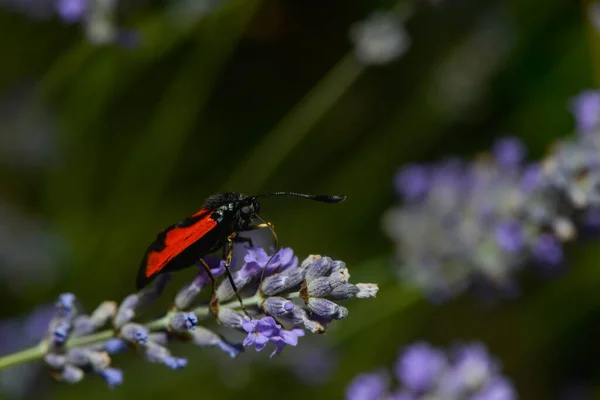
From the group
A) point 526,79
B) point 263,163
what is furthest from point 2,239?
point 526,79

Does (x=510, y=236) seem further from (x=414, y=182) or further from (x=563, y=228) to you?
(x=414, y=182)

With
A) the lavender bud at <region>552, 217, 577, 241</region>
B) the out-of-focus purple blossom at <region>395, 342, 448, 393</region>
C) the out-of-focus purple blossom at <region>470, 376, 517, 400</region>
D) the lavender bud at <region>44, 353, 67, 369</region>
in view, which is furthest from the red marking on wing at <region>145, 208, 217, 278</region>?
the lavender bud at <region>552, 217, 577, 241</region>

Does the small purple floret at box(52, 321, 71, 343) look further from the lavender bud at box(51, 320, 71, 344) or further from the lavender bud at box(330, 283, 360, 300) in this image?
the lavender bud at box(330, 283, 360, 300)

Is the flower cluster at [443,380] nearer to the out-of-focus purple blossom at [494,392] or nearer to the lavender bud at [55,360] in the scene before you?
the out-of-focus purple blossom at [494,392]

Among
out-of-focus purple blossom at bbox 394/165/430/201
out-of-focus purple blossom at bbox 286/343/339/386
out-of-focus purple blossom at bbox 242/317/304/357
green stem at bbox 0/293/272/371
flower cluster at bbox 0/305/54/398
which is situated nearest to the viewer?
out-of-focus purple blossom at bbox 242/317/304/357

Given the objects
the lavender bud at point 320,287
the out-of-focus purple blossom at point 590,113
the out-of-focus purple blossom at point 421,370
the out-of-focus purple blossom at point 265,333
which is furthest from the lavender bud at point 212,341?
the out-of-focus purple blossom at point 590,113

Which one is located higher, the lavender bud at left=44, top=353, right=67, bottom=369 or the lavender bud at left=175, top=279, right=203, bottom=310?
the lavender bud at left=44, top=353, right=67, bottom=369

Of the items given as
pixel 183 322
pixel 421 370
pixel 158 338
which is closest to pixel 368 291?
pixel 183 322
